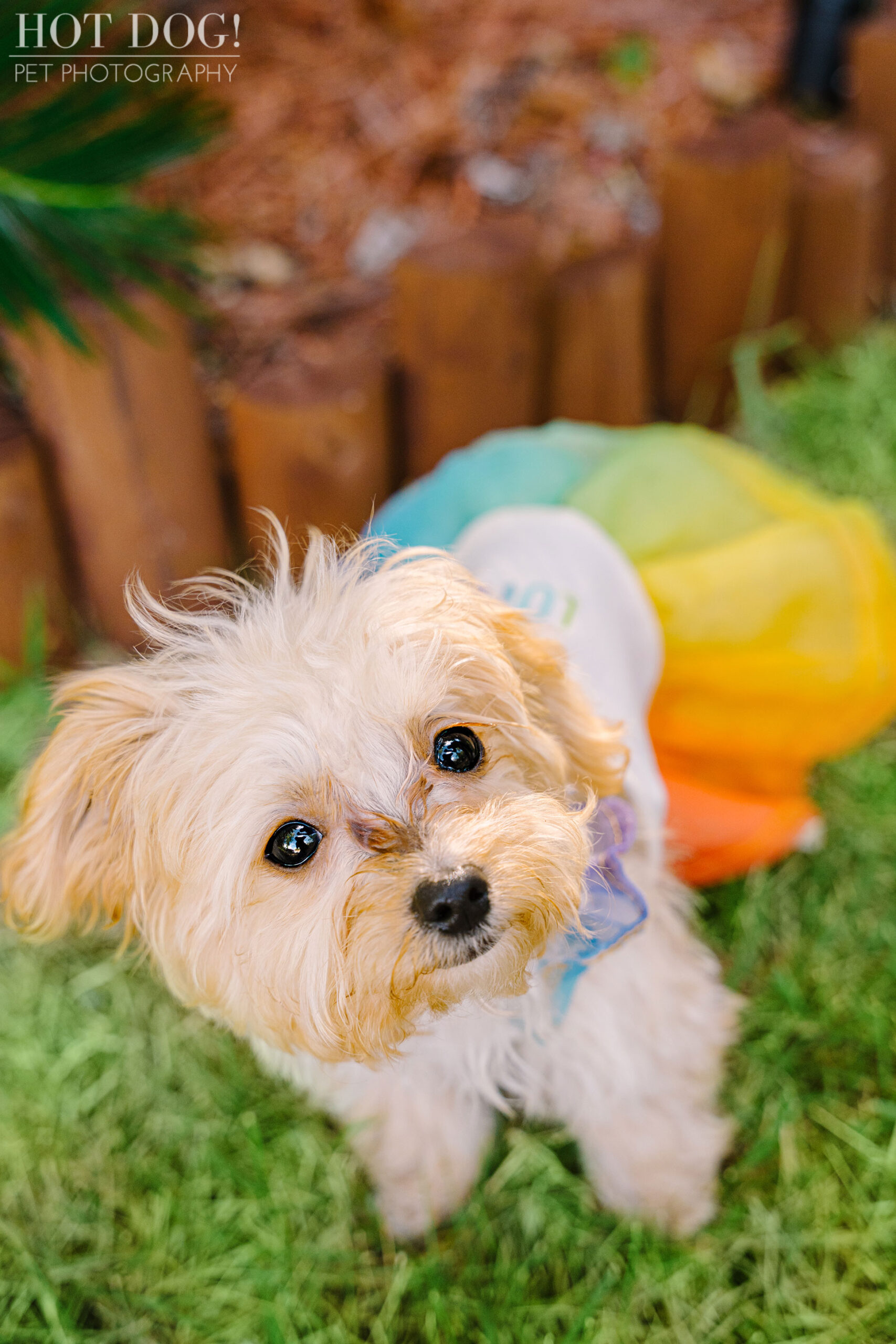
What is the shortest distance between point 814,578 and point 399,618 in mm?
1298

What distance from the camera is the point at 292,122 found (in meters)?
3.73

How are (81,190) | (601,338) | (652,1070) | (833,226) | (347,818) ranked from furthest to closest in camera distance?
(833,226) → (601,338) → (81,190) → (652,1070) → (347,818)

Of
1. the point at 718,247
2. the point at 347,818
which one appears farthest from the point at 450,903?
the point at 718,247

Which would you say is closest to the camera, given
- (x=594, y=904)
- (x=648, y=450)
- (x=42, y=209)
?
(x=594, y=904)

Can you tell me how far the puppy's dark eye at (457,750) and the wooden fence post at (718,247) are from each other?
2163 mm

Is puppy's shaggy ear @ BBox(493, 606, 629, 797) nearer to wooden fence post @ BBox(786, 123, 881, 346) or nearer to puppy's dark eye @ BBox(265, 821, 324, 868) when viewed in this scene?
puppy's dark eye @ BBox(265, 821, 324, 868)

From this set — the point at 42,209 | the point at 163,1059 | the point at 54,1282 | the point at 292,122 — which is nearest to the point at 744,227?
the point at 292,122

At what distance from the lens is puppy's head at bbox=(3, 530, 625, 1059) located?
141 centimetres

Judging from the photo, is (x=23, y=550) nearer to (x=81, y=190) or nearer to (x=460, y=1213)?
(x=81, y=190)

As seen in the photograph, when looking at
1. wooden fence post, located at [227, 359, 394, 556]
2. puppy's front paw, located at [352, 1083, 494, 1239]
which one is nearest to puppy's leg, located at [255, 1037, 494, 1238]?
puppy's front paw, located at [352, 1083, 494, 1239]

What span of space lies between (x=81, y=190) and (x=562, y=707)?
165cm

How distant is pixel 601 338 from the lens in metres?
3.06

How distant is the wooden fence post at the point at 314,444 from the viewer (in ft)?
8.84

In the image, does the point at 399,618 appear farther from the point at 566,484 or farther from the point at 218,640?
the point at 566,484
